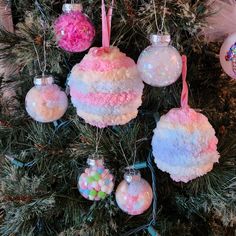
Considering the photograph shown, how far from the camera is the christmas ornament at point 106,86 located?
1.58ft

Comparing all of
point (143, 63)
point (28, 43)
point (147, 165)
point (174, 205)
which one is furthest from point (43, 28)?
point (174, 205)

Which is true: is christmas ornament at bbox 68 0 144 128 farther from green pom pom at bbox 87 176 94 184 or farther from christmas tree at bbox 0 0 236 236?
green pom pom at bbox 87 176 94 184

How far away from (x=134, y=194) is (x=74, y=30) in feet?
0.89

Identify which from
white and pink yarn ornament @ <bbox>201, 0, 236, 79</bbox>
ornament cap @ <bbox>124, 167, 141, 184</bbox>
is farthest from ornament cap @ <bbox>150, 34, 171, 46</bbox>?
ornament cap @ <bbox>124, 167, 141, 184</bbox>

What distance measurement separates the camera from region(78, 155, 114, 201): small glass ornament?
604 mm

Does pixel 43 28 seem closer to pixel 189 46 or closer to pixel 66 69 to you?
pixel 66 69

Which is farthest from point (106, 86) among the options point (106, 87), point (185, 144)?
point (185, 144)

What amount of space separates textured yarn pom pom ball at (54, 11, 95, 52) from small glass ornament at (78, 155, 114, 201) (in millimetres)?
198

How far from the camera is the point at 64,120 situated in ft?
2.24

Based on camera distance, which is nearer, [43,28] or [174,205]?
[43,28]

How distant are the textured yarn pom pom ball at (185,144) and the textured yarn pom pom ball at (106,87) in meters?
0.06

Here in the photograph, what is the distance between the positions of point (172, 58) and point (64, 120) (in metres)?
0.28

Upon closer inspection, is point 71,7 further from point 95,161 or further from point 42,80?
point 95,161

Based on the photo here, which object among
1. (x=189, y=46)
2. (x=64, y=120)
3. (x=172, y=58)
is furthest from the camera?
(x=64, y=120)
